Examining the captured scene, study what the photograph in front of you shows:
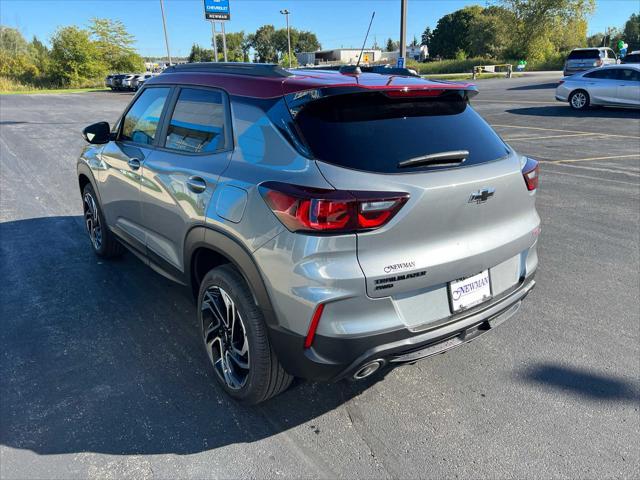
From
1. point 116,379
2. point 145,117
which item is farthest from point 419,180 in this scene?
point 145,117

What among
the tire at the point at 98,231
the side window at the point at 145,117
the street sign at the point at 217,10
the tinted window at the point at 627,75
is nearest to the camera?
the side window at the point at 145,117

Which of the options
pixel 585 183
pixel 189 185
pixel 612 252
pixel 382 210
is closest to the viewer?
pixel 382 210

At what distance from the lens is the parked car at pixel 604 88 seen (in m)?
15.3

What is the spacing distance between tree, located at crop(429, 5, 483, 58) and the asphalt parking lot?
8808cm

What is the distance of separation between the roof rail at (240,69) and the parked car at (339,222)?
0.02 meters

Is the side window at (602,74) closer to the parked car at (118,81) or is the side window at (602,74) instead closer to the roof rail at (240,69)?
the roof rail at (240,69)

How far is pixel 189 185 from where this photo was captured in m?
2.87

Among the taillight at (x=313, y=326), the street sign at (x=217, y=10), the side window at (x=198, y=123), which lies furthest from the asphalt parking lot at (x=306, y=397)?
the street sign at (x=217, y=10)

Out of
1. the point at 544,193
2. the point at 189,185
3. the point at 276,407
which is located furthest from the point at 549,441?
the point at 544,193

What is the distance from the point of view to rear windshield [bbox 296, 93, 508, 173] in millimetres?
2262

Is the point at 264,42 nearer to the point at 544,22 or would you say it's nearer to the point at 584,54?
the point at 544,22

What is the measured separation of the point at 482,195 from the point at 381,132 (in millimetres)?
599

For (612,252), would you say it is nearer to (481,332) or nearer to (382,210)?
(481,332)

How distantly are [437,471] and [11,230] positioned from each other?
5623mm
